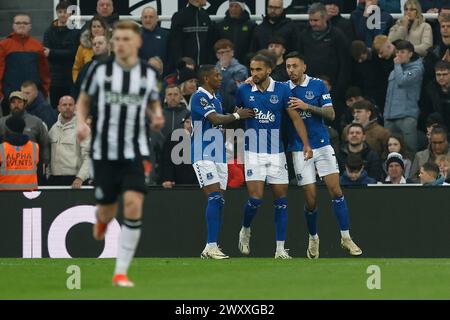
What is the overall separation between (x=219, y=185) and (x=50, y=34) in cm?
563

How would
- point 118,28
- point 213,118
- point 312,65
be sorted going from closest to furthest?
point 118,28 < point 213,118 < point 312,65

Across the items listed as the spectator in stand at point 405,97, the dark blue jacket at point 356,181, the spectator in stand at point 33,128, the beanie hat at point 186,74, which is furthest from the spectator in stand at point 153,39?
the dark blue jacket at point 356,181

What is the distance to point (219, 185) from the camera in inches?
627

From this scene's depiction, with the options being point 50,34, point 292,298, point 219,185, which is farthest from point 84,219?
point 292,298

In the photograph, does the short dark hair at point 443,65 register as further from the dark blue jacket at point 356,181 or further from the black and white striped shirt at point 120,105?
the black and white striped shirt at point 120,105

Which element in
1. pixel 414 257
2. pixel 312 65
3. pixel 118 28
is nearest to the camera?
pixel 118 28

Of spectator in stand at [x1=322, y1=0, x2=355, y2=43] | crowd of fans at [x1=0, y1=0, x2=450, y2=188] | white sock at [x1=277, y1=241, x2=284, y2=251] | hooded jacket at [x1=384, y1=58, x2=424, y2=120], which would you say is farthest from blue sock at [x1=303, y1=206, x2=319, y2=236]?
spectator in stand at [x1=322, y1=0, x2=355, y2=43]

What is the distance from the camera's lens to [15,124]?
1823 cm

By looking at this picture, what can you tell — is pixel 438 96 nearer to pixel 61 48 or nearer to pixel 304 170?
pixel 304 170

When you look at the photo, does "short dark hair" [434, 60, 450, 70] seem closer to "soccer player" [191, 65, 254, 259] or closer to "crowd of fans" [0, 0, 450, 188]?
"crowd of fans" [0, 0, 450, 188]

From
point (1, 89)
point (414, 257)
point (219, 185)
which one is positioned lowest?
point (414, 257)

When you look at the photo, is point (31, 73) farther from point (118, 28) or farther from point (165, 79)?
point (118, 28)

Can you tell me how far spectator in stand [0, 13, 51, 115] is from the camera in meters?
19.8

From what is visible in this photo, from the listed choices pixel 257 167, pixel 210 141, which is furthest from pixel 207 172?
pixel 257 167
